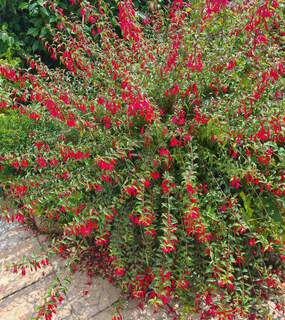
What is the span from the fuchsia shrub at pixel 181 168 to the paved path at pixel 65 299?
0.12 m

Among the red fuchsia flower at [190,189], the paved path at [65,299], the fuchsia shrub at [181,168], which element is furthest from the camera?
the paved path at [65,299]

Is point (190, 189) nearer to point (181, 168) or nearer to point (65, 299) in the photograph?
point (181, 168)

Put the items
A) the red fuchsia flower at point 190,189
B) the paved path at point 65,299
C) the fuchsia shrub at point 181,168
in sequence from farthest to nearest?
1. the paved path at point 65,299
2. the fuchsia shrub at point 181,168
3. the red fuchsia flower at point 190,189

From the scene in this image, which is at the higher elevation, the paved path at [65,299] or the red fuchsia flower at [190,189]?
the red fuchsia flower at [190,189]

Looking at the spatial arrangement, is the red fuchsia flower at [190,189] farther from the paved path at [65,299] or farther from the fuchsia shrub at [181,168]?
the paved path at [65,299]

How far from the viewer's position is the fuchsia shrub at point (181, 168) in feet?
7.11

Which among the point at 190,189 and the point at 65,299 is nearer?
the point at 190,189

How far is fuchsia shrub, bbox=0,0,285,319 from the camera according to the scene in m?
2.17

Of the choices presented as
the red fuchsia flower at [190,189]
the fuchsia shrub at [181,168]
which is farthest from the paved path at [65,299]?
the red fuchsia flower at [190,189]

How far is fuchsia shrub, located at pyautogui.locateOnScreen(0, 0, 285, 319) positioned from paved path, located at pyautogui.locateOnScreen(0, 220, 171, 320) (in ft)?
0.40

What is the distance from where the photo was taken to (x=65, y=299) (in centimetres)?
241

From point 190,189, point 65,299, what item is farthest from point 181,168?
point 65,299

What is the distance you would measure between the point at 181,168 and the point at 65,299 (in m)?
1.13

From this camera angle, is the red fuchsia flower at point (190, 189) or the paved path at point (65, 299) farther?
the paved path at point (65, 299)
